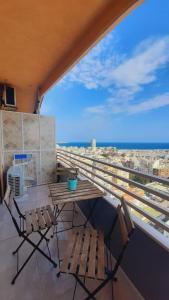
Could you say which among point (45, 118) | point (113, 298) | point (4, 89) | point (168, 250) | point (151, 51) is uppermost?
point (151, 51)

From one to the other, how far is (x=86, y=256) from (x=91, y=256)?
40 mm

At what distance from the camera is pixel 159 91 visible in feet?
62.4

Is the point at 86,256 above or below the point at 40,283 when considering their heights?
above

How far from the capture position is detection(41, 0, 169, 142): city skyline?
980 centimetres

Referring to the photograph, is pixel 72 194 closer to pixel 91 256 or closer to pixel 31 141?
pixel 91 256

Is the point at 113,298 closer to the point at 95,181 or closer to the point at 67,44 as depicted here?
the point at 95,181

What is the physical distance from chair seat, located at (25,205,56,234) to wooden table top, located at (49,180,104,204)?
0.20 metres

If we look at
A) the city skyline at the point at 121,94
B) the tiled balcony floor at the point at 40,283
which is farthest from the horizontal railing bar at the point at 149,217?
the city skyline at the point at 121,94

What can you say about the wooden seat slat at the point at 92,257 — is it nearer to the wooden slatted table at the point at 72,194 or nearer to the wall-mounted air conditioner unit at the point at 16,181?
the wooden slatted table at the point at 72,194

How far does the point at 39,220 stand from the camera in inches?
68.4

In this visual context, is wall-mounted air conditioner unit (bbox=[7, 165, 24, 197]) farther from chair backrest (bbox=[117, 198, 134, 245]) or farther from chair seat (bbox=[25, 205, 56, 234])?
chair backrest (bbox=[117, 198, 134, 245])

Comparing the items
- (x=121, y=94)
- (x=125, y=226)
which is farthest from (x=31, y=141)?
(x=121, y=94)

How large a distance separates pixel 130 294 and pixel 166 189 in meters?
0.93

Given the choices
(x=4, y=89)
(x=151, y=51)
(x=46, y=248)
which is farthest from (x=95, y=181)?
(x=151, y=51)
